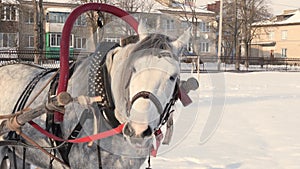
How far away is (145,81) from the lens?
7.58ft

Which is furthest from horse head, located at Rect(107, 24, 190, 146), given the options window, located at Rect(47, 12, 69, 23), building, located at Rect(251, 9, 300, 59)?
building, located at Rect(251, 9, 300, 59)

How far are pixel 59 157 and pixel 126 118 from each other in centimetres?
102

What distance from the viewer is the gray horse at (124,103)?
2326 millimetres

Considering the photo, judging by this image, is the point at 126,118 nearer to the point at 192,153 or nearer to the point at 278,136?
the point at 192,153

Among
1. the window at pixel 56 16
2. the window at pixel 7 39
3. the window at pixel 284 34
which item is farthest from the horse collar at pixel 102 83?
the window at pixel 284 34

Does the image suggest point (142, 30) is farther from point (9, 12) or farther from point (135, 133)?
point (9, 12)

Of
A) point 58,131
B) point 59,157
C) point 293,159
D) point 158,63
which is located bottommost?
point 293,159

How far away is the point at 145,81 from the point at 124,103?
0.30 metres

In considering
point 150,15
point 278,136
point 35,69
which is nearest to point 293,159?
point 278,136

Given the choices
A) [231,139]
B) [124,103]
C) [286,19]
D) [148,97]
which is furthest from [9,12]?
[286,19]

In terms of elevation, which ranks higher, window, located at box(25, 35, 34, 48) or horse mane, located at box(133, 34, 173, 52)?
window, located at box(25, 35, 34, 48)

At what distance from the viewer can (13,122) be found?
131 inches

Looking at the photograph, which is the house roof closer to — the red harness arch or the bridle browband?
the red harness arch

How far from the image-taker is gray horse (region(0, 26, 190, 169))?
7.63ft
